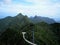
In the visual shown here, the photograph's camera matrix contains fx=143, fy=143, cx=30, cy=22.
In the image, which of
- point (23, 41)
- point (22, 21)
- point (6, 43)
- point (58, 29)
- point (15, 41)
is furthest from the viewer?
point (22, 21)

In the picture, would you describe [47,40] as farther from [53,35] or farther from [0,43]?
[0,43]

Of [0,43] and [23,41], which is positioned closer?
[23,41]

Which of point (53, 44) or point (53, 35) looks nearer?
point (53, 44)

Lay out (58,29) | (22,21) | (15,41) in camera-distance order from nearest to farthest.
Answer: (15,41) < (58,29) < (22,21)

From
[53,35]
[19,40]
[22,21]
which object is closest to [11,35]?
[19,40]

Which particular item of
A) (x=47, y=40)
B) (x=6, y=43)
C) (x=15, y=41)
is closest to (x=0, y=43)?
(x=6, y=43)

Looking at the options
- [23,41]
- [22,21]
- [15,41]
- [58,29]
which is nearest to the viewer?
[23,41]

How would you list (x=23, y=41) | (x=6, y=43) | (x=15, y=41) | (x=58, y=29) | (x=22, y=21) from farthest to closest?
1. (x=22, y=21)
2. (x=58, y=29)
3. (x=6, y=43)
4. (x=15, y=41)
5. (x=23, y=41)

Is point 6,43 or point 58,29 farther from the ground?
point 58,29

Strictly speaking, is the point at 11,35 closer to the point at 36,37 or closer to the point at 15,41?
the point at 15,41
